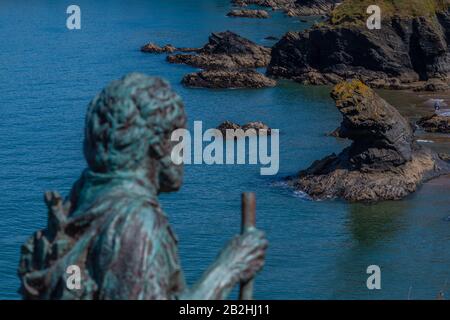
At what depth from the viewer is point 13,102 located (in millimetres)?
71062

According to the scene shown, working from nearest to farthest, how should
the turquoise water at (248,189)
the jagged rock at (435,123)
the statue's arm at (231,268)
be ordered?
the statue's arm at (231,268)
the turquoise water at (248,189)
the jagged rock at (435,123)

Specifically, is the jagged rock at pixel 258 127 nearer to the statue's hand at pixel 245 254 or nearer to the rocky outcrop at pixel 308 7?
the statue's hand at pixel 245 254

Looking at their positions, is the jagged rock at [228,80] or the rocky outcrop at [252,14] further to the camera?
the rocky outcrop at [252,14]

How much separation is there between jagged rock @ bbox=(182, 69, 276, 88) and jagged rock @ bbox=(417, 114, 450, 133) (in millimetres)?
17786

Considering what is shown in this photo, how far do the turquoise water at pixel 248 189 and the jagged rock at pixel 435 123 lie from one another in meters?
4.77

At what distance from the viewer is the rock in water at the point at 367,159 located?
44.6 m

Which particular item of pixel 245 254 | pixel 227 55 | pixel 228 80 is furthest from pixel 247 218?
pixel 227 55

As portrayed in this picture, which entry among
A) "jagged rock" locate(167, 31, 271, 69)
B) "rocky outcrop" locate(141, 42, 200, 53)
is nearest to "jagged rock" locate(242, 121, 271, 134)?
"jagged rock" locate(167, 31, 271, 69)

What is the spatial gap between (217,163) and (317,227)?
1172 cm

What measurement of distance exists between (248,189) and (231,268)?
Result: 39773 mm

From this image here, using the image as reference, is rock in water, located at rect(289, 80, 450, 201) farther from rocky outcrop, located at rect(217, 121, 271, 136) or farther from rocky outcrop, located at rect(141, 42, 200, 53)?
rocky outcrop, located at rect(141, 42, 200, 53)

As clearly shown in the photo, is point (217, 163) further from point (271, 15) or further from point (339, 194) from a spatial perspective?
point (271, 15)

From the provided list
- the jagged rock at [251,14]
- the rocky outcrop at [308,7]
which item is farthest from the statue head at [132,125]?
the rocky outcrop at [308,7]

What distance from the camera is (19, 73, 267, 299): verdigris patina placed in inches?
234
